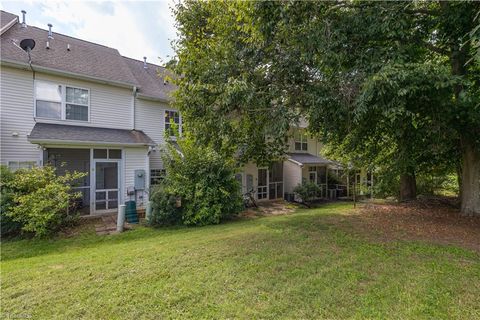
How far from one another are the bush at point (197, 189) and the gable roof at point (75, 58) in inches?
106

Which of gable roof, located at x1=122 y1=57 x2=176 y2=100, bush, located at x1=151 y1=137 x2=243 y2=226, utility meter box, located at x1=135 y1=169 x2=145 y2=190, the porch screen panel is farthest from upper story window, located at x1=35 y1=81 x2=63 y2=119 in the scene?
bush, located at x1=151 y1=137 x2=243 y2=226

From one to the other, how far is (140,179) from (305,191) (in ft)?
32.6

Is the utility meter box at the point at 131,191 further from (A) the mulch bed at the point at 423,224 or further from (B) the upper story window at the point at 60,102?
(A) the mulch bed at the point at 423,224

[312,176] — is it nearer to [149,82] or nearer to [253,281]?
[149,82]

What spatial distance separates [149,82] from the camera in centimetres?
1449

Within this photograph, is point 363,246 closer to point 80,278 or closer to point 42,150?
point 80,278

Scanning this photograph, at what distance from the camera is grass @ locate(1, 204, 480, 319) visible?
3297 mm

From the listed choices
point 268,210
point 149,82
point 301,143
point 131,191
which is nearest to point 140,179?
point 131,191

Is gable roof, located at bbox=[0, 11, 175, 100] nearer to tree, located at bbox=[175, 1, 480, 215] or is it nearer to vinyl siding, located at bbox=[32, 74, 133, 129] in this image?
vinyl siding, located at bbox=[32, 74, 133, 129]

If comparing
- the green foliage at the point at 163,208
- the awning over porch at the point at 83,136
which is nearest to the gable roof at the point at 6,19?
the awning over porch at the point at 83,136

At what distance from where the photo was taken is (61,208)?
8125mm

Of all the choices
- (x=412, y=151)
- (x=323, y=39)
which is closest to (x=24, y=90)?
(x=323, y=39)

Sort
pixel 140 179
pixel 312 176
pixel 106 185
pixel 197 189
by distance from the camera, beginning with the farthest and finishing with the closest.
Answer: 1. pixel 312 176
2. pixel 140 179
3. pixel 106 185
4. pixel 197 189

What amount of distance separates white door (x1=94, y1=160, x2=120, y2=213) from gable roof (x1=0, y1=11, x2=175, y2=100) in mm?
3939
